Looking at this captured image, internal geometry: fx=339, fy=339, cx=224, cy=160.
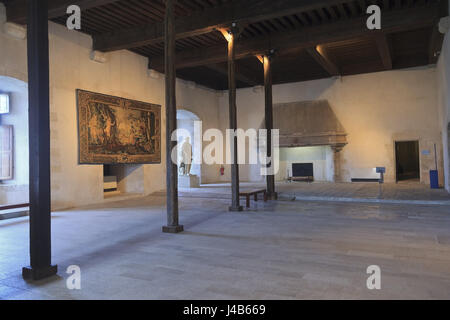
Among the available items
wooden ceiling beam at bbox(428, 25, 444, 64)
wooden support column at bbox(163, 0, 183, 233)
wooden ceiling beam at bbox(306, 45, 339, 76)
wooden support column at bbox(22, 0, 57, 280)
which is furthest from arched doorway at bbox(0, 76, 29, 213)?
wooden ceiling beam at bbox(428, 25, 444, 64)

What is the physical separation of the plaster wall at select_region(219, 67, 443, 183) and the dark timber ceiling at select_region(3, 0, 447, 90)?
2.54ft

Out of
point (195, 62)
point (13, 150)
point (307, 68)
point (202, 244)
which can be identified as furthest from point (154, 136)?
point (202, 244)

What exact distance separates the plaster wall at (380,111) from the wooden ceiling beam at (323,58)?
113 cm

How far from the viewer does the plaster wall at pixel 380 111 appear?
12.3 metres

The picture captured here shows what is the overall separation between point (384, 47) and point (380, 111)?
12.7 feet

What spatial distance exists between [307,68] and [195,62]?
461 centimetres

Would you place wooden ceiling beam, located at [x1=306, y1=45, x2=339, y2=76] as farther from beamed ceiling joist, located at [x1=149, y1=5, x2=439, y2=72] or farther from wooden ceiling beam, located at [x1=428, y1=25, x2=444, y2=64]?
wooden ceiling beam, located at [x1=428, y1=25, x2=444, y2=64]

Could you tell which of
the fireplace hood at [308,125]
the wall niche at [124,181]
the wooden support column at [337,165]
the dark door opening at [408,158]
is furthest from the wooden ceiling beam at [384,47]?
the wall niche at [124,181]

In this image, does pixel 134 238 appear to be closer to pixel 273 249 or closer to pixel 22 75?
pixel 273 249

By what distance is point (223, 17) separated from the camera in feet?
25.4

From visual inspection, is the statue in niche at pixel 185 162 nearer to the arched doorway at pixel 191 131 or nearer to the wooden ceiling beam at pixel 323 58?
the arched doorway at pixel 191 131

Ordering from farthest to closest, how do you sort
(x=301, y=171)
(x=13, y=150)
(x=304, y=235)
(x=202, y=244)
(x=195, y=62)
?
(x=301, y=171) → (x=195, y=62) → (x=13, y=150) → (x=304, y=235) → (x=202, y=244)

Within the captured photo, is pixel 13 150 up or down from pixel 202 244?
up

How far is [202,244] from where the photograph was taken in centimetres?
463
